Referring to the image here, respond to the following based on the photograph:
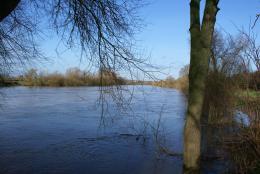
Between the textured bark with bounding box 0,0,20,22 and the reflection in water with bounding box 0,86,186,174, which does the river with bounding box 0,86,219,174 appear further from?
the textured bark with bounding box 0,0,20,22

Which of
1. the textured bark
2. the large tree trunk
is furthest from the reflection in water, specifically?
the textured bark

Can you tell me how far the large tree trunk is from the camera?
18.6ft

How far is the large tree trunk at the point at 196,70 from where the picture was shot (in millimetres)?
5660

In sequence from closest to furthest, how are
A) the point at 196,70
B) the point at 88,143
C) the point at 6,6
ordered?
the point at 6,6, the point at 196,70, the point at 88,143

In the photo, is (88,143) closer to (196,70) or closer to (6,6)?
(196,70)

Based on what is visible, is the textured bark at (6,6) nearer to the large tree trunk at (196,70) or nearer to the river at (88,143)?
the river at (88,143)

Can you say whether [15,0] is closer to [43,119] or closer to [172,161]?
[172,161]

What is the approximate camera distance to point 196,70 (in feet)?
18.7

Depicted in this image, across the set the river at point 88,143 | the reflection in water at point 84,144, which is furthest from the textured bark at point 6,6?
the reflection in water at point 84,144

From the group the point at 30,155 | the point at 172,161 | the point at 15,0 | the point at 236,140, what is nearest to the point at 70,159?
the point at 30,155

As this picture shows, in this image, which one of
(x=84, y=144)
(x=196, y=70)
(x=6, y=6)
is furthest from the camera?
(x=84, y=144)

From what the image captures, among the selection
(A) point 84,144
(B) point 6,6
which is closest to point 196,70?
(B) point 6,6

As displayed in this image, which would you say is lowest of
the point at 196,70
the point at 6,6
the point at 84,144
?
the point at 84,144

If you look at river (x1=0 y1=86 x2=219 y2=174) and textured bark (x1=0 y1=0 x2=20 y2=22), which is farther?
river (x1=0 y1=86 x2=219 y2=174)
